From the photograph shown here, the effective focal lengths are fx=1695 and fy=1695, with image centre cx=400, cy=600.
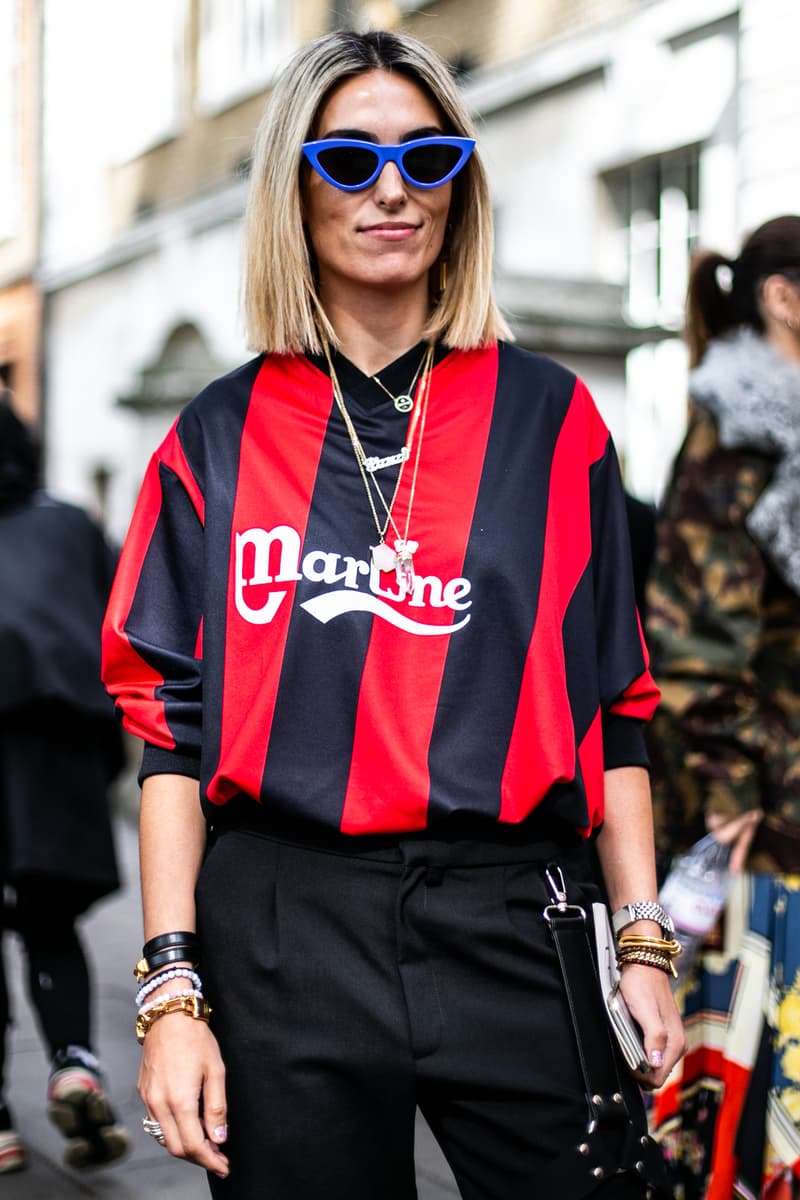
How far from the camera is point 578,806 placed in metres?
2.00

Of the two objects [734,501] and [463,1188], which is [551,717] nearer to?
[463,1188]

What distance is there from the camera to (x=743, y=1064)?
2.88 meters

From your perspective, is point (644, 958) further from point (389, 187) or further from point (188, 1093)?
point (389, 187)

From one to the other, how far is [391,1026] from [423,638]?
449 mm

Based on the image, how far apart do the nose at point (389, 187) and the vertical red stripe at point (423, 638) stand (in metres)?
0.22

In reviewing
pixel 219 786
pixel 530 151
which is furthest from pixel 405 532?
pixel 530 151

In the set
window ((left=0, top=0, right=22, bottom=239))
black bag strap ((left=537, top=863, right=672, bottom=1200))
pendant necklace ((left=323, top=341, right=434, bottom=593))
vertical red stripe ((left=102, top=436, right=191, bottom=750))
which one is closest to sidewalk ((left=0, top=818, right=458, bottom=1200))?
black bag strap ((left=537, top=863, right=672, bottom=1200))

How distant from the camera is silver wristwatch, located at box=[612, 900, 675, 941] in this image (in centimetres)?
208

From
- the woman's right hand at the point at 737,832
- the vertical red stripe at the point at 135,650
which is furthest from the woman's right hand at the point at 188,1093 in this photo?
the woman's right hand at the point at 737,832

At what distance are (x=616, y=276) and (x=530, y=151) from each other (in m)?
1.24

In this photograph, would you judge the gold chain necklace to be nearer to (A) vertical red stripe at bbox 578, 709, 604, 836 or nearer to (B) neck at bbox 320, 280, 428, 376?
(B) neck at bbox 320, 280, 428, 376

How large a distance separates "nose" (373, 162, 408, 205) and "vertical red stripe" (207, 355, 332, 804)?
23cm

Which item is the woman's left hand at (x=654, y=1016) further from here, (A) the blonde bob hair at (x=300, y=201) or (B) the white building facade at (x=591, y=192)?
(B) the white building facade at (x=591, y=192)

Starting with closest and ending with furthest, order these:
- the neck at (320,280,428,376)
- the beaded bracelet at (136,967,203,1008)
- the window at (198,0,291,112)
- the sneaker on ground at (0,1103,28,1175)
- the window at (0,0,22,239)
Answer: the beaded bracelet at (136,967,203,1008) → the neck at (320,280,428,376) → the sneaker on ground at (0,1103,28,1175) → the window at (198,0,291,112) → the window at (0,0,22,239)
